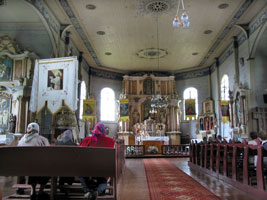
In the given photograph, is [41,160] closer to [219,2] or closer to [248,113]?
[219,2]

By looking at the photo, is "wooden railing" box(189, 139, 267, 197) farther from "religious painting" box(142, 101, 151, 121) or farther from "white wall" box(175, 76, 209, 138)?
"white wall" box(175, 76, 209, 138)

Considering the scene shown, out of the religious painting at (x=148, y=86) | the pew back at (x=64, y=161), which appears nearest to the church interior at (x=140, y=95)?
the pew back at (x=64, y=161)

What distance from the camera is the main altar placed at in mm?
18562

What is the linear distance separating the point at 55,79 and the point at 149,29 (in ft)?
18.5

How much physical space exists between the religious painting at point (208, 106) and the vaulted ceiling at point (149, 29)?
109 inches

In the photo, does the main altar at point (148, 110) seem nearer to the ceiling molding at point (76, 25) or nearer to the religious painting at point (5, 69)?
the ceiling molding at point (76, 25)

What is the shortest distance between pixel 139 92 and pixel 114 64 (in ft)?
9.58

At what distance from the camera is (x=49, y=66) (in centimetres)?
986

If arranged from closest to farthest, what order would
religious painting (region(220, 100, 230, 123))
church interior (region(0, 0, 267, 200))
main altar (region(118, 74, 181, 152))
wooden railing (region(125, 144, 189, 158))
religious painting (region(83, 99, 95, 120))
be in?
church interior (region(0, 0, 267, 200)) < wooden railing (region(125, 144, 189, 158)) < religious painting (region(220, 100, 230, 123)) < religious painting (region(83, 99, 95, 120)) < main altar (region(118, 74, 181, 152))

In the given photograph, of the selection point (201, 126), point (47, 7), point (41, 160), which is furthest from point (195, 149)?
point (201, 126)

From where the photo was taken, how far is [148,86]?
20266mm

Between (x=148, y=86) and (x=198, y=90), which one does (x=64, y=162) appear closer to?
(x=148, y=86)

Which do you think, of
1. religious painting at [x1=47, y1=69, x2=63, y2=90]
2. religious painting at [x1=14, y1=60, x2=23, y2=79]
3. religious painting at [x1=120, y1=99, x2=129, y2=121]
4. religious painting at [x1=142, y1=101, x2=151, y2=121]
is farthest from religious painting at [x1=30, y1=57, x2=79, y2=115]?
religious painting at [x1=142, y1=101, x2=151, y2=121]

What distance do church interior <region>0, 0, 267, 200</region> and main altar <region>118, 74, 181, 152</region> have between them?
3.2 inches
